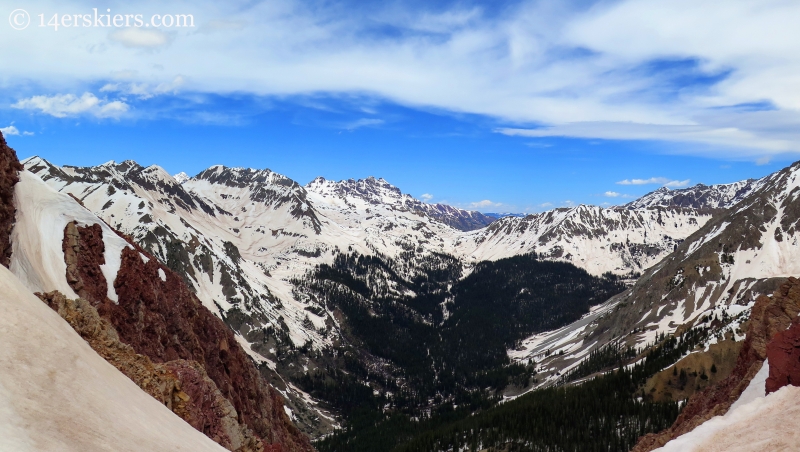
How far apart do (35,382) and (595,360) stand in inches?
7163

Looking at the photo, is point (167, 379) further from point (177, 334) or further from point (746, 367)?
point (746, 367)


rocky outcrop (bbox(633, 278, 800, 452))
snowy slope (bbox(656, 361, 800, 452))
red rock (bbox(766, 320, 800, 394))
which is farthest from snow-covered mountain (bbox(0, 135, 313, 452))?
rocky outcrop (bbox(633, 278, 800, 452))

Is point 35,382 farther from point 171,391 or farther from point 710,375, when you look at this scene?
point 710,375

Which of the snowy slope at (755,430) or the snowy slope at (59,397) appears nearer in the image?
the snowy slope at (59,397)

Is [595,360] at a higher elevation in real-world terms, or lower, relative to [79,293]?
lower

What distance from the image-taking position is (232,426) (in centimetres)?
4053

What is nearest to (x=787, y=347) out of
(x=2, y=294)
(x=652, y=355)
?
(x=2, y=294)

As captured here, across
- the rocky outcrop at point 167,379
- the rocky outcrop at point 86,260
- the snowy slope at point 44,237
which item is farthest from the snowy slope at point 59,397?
the rocky outcrop at point 86,260

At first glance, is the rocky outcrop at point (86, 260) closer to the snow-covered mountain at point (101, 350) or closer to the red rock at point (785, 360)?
the snow-covered mountain at point (101, 350)

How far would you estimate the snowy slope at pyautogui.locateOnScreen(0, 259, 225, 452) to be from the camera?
50.6 feet

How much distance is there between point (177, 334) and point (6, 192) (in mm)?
28238

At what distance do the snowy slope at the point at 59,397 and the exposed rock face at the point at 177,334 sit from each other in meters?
12.0

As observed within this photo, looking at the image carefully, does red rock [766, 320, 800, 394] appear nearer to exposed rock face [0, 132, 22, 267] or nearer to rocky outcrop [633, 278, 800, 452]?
rocky outcrop [633, 278, 800, 452]

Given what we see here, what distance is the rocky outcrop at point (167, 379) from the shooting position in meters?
29.4
